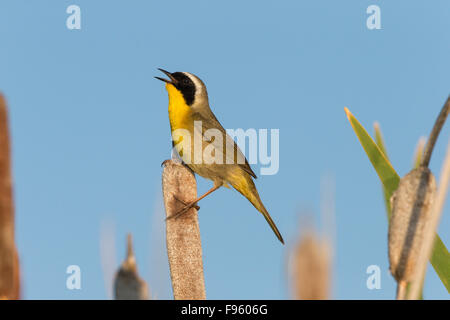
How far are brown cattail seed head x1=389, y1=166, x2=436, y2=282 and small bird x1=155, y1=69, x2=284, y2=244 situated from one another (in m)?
2.77

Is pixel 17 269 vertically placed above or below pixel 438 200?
below

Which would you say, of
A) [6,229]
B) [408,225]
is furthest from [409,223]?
[6,229]

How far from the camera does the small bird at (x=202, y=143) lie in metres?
4.67

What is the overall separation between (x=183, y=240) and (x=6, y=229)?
1.37 meters

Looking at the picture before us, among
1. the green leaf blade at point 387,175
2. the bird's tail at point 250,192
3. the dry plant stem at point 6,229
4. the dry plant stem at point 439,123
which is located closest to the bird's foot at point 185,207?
the green leaf blade at point 387,175

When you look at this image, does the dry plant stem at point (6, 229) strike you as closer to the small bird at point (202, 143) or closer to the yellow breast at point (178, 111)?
the small bird at point (202, 143)

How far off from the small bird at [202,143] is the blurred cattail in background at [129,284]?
2.75 m

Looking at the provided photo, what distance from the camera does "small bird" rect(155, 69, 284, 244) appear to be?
4.67 meters

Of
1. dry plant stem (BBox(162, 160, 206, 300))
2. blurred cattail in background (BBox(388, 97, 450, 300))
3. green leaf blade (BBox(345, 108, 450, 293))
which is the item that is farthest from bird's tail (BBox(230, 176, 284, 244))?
blurred cattail in background (BBox(388, 97, 450, 300))

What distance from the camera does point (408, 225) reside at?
178 centimetres

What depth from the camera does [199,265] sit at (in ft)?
8.80
